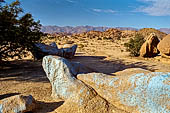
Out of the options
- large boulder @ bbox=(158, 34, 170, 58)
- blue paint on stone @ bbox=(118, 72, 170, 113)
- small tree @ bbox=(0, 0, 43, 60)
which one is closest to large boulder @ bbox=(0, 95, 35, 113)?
blue paint on stone @ bbox=(118, 72, 170, 113)

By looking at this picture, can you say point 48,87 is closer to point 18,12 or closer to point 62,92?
point 62,92

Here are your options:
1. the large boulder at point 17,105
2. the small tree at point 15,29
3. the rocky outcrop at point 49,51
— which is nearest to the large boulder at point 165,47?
the rocky outcrop at point 49,51

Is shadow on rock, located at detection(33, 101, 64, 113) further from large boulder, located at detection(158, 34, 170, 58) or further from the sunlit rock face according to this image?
large boulder, located at detection(158, 34, 170, 58)

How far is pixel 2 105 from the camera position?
3.36 meters

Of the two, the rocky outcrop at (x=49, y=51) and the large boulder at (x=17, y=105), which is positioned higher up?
the rocky outcrop at (x=49, y=51)

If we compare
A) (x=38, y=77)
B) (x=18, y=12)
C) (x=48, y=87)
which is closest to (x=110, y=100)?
(x=48, y=87)

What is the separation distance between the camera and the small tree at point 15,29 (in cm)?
734

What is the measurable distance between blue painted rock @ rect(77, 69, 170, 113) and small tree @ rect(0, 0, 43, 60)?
5.76 m

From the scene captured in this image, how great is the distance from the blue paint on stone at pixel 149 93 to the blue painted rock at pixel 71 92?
0.39 meters

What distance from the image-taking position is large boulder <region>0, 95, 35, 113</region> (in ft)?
10.9

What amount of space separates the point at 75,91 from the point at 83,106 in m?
0.44

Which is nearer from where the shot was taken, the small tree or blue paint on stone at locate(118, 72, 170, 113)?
blue paint on stone at locate(118, 72, 170, 113)

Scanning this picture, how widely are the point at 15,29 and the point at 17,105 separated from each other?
5.25 meters

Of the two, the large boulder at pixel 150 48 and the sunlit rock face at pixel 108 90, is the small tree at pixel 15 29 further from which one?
the large boulder at pixel 150 48
